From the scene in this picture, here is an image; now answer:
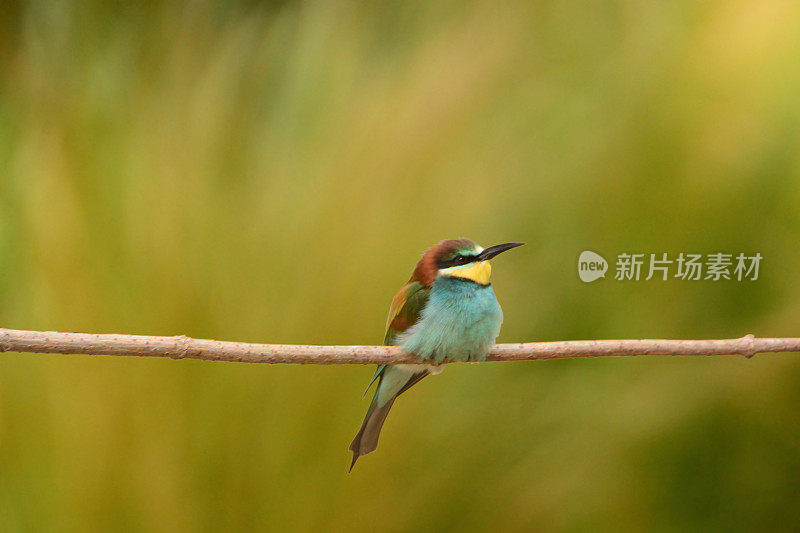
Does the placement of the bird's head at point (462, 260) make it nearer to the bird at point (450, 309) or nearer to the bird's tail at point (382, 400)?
the bird at point (450, 309)

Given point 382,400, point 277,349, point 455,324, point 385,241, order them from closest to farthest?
1. point 277,349
2. point 455,324
3. point 382,400
4. point 385,241

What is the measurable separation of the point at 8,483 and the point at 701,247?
2.34 m

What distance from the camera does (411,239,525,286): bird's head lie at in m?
1.75

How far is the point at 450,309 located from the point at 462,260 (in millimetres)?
136

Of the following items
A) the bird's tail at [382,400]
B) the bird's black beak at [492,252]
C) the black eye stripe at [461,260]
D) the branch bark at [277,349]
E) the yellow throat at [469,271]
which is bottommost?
the bird's tail at [382,400]

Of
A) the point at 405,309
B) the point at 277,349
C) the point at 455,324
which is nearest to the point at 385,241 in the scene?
the point at 405,309

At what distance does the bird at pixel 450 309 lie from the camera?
Result: 1723 millimetres

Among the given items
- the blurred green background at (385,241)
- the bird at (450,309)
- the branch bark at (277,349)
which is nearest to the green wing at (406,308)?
the bird at (450,309)

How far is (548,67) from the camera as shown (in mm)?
2186

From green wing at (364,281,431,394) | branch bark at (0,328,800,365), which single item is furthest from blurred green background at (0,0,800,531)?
branch bark at (0,328,800,365)

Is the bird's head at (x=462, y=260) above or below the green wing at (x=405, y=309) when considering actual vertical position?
above

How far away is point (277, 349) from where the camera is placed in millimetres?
1505

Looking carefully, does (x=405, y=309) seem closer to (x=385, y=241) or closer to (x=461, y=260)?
(x=461, y=260)

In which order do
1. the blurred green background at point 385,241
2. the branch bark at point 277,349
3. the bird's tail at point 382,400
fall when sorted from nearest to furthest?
1. the branch bark at point 277,349
2. the bird's tail at point 382,400
3. the blurred green background at point 385,241
